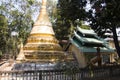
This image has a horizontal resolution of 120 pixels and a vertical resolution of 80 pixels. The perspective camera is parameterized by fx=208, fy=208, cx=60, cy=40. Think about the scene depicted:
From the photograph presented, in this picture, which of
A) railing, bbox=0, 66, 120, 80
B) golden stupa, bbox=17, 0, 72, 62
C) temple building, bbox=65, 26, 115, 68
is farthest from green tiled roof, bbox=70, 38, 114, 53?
railing, bbox=0, 66, 120, 80

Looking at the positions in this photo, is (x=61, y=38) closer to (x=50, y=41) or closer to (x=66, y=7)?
(x=50, y=41)

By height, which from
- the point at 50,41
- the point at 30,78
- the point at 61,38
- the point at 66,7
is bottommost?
the point at 61,38

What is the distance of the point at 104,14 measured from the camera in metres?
13.8

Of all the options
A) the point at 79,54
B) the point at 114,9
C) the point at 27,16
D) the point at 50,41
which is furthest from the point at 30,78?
the point at 27,16

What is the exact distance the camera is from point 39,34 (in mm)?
28078

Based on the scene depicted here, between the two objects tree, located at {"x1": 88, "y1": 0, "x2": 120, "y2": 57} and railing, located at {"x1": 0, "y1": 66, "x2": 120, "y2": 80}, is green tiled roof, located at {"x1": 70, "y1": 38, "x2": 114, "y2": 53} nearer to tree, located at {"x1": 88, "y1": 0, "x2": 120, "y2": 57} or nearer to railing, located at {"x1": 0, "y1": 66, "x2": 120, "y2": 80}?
tree, located at {"x1": 88, "y1": 0, "x2": 120, "y2": 57}

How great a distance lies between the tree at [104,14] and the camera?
13445 millimetres

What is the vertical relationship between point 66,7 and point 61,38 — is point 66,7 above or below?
above

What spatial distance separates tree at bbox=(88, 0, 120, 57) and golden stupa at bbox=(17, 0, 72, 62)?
412 inches

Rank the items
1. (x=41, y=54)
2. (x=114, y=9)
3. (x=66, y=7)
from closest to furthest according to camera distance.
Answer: (x=114, y=9)
(x=66, y=7)
(x=41, y=54)

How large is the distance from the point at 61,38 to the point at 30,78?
33.1 m

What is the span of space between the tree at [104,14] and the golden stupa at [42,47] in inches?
412

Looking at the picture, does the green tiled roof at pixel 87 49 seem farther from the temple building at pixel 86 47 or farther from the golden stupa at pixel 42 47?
the golden stupa at pixel 42 47

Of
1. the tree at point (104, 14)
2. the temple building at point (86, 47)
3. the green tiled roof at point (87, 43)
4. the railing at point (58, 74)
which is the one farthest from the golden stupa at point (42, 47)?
the railing at point (58, 74)
